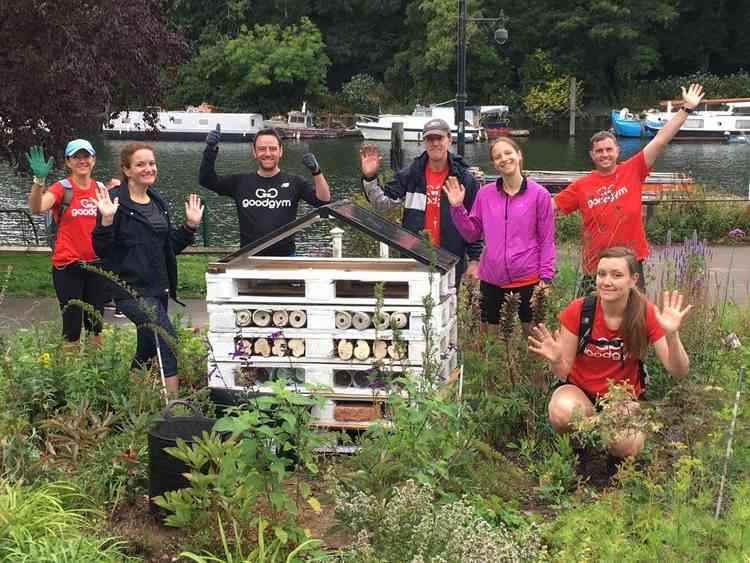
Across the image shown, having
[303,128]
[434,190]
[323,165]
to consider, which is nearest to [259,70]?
[303,128]

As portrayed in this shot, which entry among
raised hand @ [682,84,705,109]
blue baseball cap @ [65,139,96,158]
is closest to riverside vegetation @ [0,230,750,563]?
blue baseball cap @ [65,139,96,158]

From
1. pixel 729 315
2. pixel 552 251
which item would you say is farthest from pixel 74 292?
pixel 729 315

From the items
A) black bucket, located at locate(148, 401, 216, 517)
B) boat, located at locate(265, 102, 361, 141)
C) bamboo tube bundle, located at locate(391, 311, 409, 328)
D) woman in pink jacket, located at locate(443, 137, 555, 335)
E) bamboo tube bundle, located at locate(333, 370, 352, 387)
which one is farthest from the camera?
boat, located at locate(265, 102, 361, 141)

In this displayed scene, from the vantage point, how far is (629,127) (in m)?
60.6

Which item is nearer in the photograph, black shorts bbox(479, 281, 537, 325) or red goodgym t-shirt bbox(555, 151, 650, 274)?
black shorts bbox(479, 281, 537, 325)

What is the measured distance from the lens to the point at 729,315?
29.0 ft

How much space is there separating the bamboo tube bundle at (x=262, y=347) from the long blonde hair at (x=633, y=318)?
1904 mm

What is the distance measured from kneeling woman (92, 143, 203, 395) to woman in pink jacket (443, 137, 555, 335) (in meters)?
1.87

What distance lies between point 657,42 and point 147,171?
220 feet

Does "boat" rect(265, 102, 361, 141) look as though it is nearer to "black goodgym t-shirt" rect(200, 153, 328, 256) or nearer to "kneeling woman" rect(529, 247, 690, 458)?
"black goodgym t-shirt" rect(200, 153, 328, 256)

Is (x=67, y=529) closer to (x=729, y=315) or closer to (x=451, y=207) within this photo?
(x=451, y=207)

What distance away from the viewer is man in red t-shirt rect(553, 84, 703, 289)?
7.23 metres

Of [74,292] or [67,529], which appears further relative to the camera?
[74,292]

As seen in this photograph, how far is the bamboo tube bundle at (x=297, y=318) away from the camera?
19.4 feet
